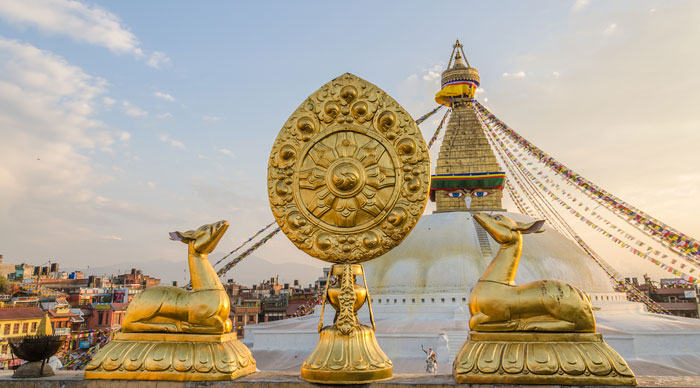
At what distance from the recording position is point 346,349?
127 inches

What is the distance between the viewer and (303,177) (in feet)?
11.9

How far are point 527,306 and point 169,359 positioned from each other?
2.54 m

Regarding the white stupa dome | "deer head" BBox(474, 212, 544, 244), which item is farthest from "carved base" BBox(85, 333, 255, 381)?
the white stupa dome

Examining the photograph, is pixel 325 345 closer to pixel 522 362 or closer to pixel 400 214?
pixel 400 214

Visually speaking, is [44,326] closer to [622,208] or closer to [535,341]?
[535,341]

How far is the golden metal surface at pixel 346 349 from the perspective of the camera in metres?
3.13

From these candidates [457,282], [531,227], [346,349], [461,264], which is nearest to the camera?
[346,349]

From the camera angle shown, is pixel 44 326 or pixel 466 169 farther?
pixel 466 169

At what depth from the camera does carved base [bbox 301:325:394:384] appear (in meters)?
3.12

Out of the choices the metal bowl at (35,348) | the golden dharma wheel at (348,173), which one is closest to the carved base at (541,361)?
the golden dharma wheel at (348,173)

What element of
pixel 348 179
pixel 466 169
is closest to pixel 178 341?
pixel 348 179

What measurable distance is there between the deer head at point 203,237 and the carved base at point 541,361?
80.6 inches

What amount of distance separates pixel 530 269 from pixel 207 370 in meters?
13.6

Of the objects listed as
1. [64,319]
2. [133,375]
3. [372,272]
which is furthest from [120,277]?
[133,375]
